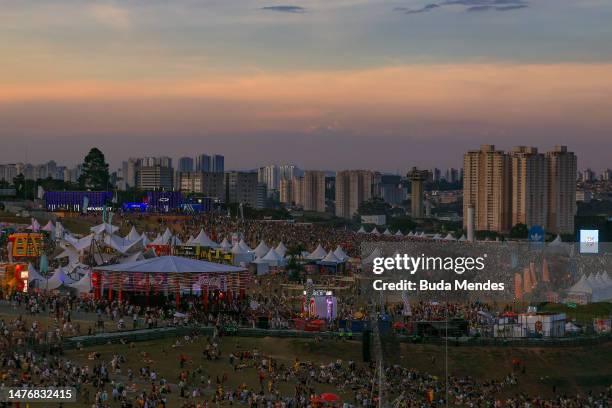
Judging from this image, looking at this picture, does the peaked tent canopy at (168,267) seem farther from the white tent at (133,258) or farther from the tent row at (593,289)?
the tent row at (593,289)

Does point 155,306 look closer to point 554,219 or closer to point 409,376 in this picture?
point 409,376

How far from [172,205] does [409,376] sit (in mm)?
69155

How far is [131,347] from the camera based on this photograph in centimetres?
3897

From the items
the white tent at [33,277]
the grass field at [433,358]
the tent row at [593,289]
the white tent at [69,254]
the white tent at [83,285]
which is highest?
the white tent at [69,254]

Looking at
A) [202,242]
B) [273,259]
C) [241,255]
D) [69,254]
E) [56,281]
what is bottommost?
[273,259]

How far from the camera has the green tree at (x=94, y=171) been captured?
138 metres

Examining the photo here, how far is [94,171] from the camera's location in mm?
139500

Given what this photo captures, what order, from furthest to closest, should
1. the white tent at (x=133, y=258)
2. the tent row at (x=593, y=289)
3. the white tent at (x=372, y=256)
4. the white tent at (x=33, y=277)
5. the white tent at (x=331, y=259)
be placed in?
the white tent at (x=331, y=259)
the white tent at (x=372, y=256)
the tent row at (x=593, y=289)
the white tent at (x=133, y=258)
the white tent at (x=33, y=277)

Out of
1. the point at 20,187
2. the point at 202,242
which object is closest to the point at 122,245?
the point at 202,242

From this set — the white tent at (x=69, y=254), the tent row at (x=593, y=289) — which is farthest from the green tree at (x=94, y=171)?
the tent row at (x=593, y=289)

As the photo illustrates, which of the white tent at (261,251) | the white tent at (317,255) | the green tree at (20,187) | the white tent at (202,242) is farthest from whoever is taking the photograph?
the green tree at (20,187)

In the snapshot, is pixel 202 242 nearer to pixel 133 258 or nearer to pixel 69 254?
pixel 69 254

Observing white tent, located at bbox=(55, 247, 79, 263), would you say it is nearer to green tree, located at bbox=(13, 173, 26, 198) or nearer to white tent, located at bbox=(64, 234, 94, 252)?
white tent, located at bbox=(64, 234, 94, 252)

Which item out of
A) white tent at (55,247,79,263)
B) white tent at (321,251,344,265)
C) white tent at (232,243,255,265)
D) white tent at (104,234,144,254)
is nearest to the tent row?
white tent at (321,251,344,265)
